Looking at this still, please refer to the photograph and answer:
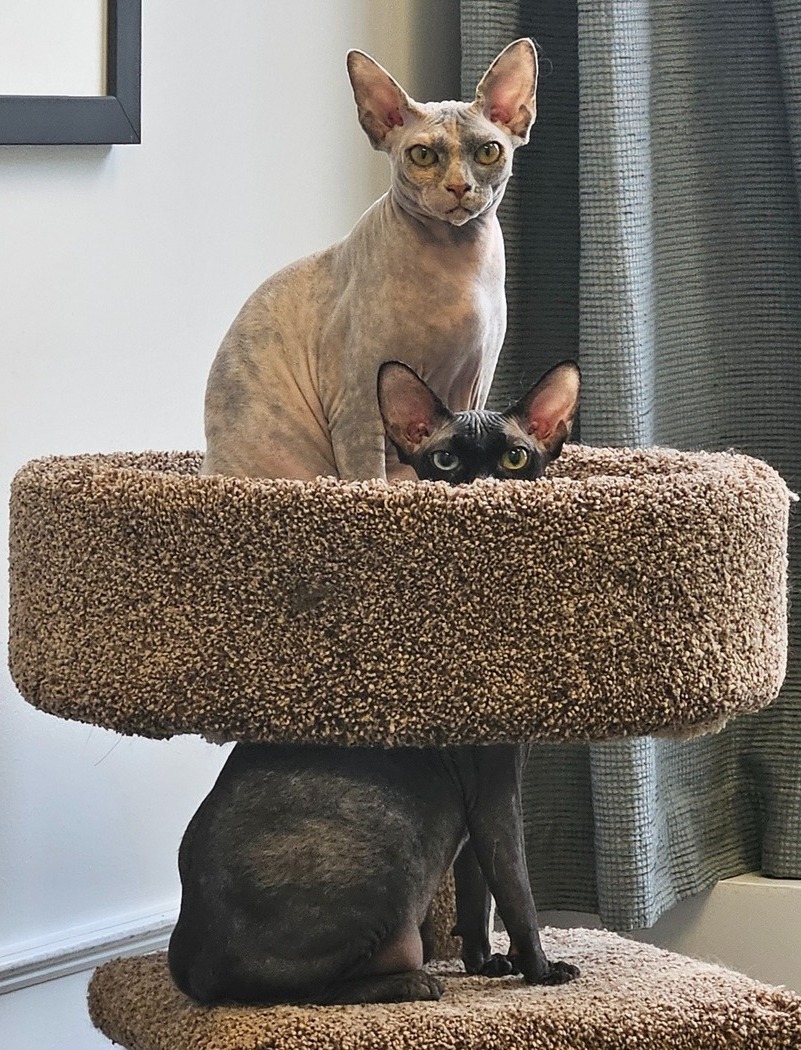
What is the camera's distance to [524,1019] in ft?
3.14

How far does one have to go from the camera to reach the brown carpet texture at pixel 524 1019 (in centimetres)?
94

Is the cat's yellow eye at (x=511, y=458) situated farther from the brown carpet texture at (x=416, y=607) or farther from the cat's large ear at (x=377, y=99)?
the cat's large ear at (x=377, y=99)

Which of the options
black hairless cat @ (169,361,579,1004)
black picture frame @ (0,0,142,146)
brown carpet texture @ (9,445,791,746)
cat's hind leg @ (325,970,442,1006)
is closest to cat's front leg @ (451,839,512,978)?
black hairless cat @ (169,361,579,1004)

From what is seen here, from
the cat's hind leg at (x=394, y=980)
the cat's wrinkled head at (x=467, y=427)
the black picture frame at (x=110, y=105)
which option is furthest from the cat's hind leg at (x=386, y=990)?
the black picture frame at (x=110, y=105)

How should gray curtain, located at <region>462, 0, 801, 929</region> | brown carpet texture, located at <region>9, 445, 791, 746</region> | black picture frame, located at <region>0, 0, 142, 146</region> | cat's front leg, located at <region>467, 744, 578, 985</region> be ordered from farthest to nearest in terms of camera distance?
gray curtain, located at <region>462, 0, 801, 929</region> < black picture frame, located at <region>0, 0, 142, 146</region> < cat's front leg, located at <region>467, 744, 578, 985</region> < brown carpet texture, located at <region>9, 445, 791, 746</region>

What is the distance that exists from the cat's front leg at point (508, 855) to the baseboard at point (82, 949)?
1.67 ft

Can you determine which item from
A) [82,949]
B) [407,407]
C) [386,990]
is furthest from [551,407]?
[82,949]

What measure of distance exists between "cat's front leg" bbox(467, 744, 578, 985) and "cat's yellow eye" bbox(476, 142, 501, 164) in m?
0.43

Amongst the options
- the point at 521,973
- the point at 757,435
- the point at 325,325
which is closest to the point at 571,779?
the point at 757,435

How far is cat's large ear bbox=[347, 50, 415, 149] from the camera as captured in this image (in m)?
1.08

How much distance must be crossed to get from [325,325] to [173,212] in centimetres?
39

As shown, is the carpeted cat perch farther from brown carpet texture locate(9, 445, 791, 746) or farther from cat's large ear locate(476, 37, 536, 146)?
cat's large ear locate(476, 37, 536, 146)

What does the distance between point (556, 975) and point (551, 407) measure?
42 centimetres

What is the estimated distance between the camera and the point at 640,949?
1168mm
